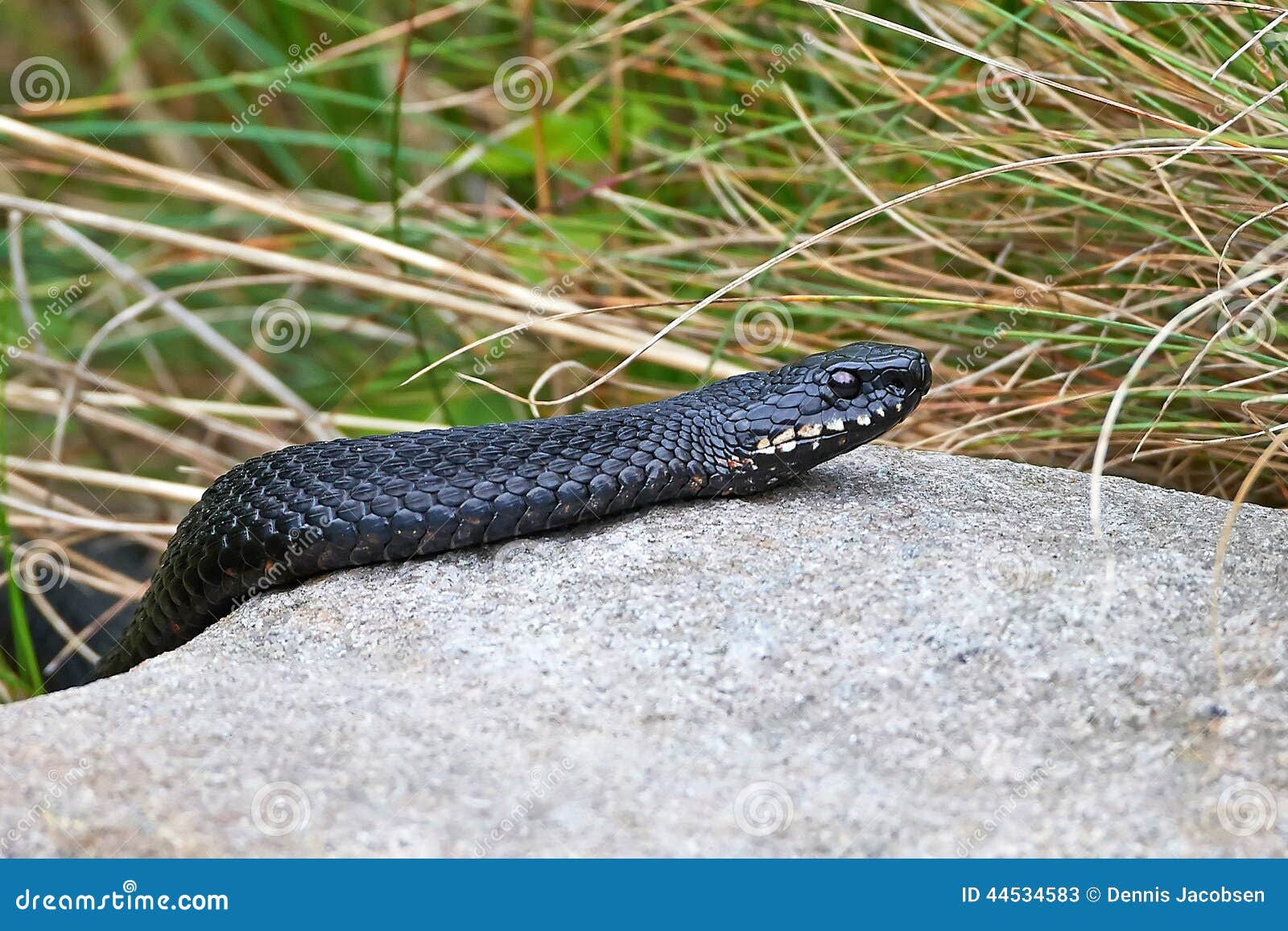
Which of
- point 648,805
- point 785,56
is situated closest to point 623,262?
point 785,56

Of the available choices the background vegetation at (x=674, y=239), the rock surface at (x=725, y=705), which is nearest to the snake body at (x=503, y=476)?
the rock surface at (x=725, y=705)

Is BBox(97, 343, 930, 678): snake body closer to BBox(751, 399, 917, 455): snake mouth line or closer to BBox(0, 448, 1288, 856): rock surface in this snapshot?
BBox(751, 399, 917, 455): snake mouth line

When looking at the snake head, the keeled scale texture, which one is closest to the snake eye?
the snake head

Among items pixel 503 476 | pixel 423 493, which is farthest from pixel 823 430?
pixel 423 493

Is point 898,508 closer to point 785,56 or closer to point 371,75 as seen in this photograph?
point 785,56

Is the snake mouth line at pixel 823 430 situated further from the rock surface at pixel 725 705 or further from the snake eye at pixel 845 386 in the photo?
the rock surface at pixel 725 705

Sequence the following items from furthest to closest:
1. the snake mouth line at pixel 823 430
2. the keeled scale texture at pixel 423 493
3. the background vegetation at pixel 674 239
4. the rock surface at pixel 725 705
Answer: the background vegetation at pixel 674 239
the snake mouth line at pixel 823 430
the keeled scale texture at pixel 423 493
the rock surface at pixel 725 705
